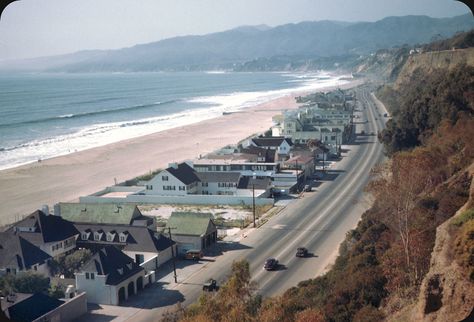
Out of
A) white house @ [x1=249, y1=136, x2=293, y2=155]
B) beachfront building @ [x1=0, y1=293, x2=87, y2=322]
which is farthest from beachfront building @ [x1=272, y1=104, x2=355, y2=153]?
beachfront building @ [x1=0, y1=293, x2=87, y2=322]

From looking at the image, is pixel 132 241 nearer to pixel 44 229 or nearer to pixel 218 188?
pixel 44 229

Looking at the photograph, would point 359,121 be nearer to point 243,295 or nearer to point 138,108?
point 138,108

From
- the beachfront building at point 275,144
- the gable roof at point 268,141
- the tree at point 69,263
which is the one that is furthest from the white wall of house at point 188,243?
the gable roof at point 268,141

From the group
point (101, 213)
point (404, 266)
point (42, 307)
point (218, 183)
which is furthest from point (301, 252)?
point (218, 183)

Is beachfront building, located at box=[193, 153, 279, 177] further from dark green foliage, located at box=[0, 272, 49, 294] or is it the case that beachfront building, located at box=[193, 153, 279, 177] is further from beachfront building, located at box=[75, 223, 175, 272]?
dark green foliage, located at box=[0, 272, 49, 294]

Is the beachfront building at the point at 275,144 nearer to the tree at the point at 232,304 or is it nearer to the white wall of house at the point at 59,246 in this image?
the white wall of house at the point at 59,246

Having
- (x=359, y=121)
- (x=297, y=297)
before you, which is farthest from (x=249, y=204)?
(x=359, y=121)
